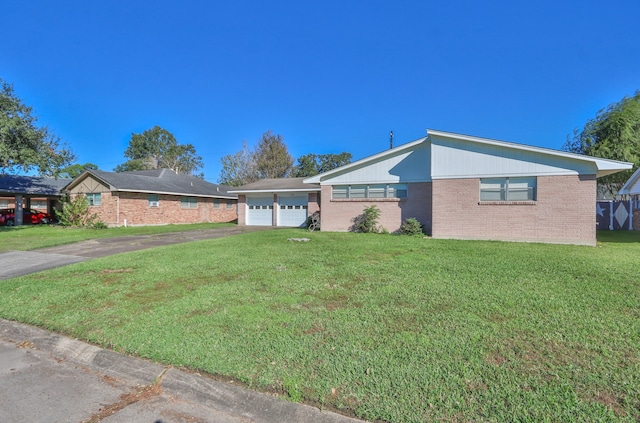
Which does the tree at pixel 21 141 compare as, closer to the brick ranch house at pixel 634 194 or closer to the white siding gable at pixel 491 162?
the white siding gable at pixel 491 162

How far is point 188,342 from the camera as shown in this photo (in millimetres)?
3738

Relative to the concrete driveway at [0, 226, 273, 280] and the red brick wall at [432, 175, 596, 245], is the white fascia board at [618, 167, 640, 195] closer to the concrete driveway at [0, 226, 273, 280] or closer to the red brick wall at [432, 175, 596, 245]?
the red brick wall at [432, 175, 596, 245]

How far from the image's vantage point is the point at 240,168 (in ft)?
144

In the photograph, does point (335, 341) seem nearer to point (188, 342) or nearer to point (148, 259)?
point (188, 342)

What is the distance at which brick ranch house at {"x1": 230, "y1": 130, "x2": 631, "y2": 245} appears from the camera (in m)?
11.7

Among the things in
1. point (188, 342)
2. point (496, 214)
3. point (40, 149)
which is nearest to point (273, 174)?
point (40, 149)

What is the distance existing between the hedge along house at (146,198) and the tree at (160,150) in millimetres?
34616

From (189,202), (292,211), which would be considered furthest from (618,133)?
(189,202)

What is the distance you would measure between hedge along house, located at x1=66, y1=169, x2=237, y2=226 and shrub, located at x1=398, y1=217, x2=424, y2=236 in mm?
17424

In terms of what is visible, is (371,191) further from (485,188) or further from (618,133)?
(618,133)

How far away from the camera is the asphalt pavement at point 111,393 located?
2703mm

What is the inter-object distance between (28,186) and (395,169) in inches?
1106

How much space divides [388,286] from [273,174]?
38074 mm

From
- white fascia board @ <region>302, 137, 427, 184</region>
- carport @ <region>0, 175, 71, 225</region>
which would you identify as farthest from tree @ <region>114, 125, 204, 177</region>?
white fascia board @ <region>302, 137, 427, 184</region>
